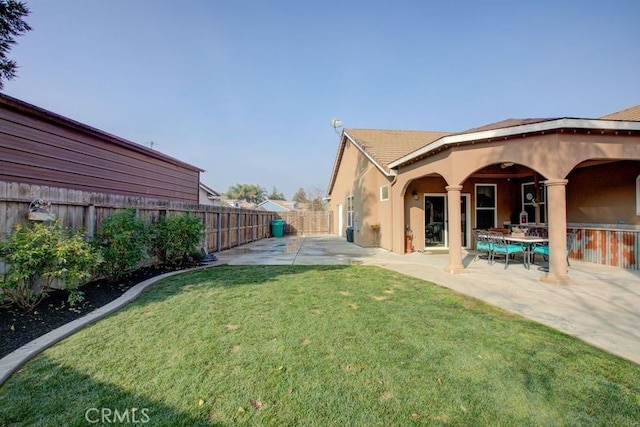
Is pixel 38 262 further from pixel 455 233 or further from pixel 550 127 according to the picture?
pixel 550 127

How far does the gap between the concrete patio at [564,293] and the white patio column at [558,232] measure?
9.1 inches

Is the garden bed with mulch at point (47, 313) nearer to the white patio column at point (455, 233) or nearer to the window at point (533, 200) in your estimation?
the white patio column at point (455, 233)

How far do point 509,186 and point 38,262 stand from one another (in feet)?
42.7

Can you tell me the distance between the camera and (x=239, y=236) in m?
13.7

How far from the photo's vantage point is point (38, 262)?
364cm

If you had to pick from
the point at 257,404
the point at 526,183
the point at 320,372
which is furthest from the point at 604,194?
the point at 257,404

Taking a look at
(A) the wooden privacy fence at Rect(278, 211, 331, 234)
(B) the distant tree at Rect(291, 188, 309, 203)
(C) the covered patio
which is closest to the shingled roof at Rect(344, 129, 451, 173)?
(C) the covered patio

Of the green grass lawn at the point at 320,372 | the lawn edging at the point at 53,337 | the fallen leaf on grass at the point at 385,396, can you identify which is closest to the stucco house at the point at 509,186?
the green grass lawn at the point at 320,372

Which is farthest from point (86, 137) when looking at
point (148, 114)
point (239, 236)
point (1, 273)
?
point (148, 114)

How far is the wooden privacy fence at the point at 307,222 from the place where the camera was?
2237 cm

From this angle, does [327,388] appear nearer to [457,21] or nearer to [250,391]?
[250,391]

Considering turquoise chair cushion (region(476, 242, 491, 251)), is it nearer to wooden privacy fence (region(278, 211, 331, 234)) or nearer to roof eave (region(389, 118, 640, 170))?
roof eave (region(389, 118, 640, 170))

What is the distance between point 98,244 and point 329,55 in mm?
12670

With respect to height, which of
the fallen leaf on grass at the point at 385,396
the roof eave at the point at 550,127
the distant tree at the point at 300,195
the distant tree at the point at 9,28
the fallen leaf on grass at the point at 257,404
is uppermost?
the distant tree at the point at 300,195
